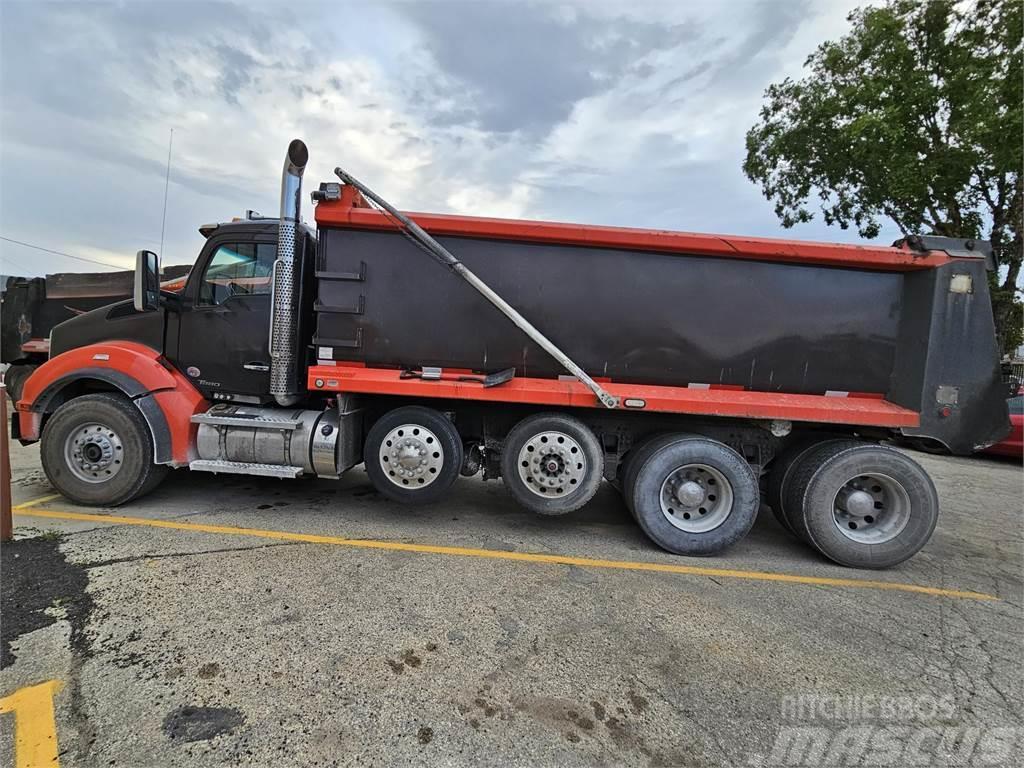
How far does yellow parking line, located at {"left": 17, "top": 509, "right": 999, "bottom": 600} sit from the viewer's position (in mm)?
3852

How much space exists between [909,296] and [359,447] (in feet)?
16.4

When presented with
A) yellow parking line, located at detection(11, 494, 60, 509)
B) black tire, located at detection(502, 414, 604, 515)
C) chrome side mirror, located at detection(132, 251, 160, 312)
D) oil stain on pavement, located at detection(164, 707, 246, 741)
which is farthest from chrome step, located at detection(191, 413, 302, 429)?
oil stain on pavement, located at detection(164, 707, 246, 741)

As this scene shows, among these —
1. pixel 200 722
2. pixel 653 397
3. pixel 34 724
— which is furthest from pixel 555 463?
pixel 34 724

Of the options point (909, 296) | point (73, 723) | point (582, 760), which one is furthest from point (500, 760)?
point (909, 296)

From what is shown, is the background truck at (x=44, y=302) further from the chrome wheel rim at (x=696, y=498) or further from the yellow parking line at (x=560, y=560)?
the chrome wheel rim at (x=696, y=498)

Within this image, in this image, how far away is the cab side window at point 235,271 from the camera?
4754 millimetres

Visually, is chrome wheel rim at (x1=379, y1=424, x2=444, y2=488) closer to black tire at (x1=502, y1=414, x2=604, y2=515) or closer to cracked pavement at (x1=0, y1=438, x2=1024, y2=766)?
cracked pavement at (x1=0, y1=438, x2=1024, y2=766)

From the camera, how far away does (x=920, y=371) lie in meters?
4.03

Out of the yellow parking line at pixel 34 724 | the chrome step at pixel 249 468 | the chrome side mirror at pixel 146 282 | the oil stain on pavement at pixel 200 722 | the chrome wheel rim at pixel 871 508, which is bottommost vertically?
the yellow parking line at pixel 34 724

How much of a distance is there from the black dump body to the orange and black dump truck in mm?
17

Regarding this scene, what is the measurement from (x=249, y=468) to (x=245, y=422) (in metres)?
0.42

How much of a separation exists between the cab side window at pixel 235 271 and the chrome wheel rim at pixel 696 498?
13.6 feet

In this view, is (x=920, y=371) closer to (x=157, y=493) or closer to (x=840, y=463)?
(x=840, y=463)

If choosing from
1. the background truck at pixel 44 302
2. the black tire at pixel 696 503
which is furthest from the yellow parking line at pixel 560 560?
the background truck at pixel 44 302
